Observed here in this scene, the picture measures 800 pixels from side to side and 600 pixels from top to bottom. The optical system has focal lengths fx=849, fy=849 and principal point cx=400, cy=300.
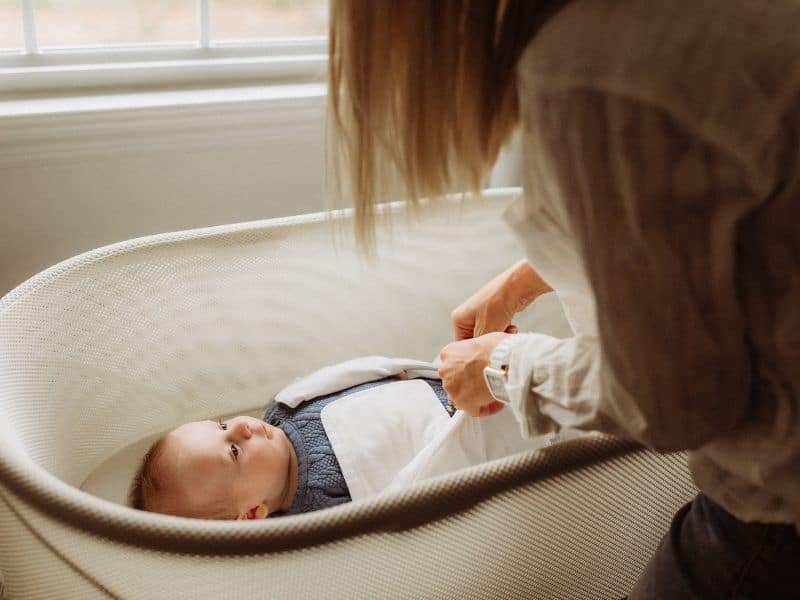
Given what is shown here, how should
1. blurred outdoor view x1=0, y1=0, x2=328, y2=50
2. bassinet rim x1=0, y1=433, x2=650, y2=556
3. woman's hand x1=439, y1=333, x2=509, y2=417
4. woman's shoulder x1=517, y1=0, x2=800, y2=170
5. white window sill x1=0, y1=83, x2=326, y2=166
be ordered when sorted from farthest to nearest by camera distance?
blurred outdoor view x1=0, y1=0, x2=328, y2=50
white window sill x1=0, y1=83, x2=326, y2=166
woman's hand x1=439, y1=333, x2=509, y2=417
bassinet rim x1=0, y1=433, x2=650, y2=556
woman's shoulder x1=517, y1=0, x2=800, y2=170

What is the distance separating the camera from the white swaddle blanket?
1000 mm

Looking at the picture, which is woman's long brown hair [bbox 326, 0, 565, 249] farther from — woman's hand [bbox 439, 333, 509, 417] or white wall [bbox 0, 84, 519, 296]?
white wall [bbox 0, 84, 519, 296]

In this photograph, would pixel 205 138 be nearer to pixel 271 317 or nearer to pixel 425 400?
pixel 271 317

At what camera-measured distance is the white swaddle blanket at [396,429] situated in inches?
39.4

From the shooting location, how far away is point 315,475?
107 centimetres

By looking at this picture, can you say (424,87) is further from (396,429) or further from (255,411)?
(255,411)

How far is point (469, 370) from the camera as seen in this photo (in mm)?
817

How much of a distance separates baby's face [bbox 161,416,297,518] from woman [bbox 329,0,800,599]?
0.46 meters

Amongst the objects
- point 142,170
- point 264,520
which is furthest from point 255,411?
point 264,520

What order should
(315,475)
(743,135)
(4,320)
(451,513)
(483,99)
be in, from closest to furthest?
(743,135), (483,99), (451,513), (4,320), (315,475)

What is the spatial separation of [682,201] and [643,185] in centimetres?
3

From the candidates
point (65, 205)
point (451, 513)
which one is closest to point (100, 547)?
point (451, 513)

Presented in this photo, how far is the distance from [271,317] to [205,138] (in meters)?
0.30

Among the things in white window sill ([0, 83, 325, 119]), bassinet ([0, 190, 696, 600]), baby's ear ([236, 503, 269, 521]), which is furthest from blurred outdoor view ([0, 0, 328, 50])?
baby's ear ([236, 503, 269, 521])
